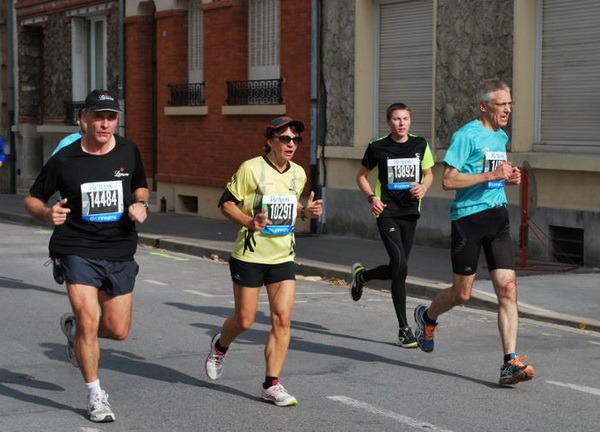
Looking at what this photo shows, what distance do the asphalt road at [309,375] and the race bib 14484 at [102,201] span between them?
1.15m

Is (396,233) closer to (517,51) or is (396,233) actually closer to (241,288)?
(241,288)

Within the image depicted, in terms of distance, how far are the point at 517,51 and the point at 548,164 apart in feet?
5.16

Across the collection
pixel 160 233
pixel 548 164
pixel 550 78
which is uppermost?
pixel 550 78

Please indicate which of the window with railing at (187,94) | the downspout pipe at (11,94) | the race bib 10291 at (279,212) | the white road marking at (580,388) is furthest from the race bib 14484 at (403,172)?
the downspout pipe at (11,94)

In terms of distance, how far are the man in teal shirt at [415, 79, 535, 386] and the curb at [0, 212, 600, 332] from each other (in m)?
2.80

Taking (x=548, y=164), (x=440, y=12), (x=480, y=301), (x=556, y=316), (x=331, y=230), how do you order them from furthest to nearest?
(x=331, y=230), (x=440, y=12), (x=548, y=164), (x=480, y=301), (x=556, y=316)

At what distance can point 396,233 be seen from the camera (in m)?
10.1

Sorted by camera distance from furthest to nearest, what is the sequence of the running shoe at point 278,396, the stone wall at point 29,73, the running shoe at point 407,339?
1. the stone wall at point 29,73
2. the running shoe at point 407,339
3. the running shoe at point 278,396

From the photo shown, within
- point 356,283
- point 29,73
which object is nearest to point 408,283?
point 356,283

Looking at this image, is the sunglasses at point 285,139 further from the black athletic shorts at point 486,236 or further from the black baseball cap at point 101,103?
the black athletic shorts at point 486,236

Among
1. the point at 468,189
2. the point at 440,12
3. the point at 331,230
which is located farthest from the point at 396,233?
the point at 331,230

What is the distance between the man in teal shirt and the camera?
320 inches

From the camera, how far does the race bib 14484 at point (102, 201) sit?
711 cm

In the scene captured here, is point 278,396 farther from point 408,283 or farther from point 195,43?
point 195,43
